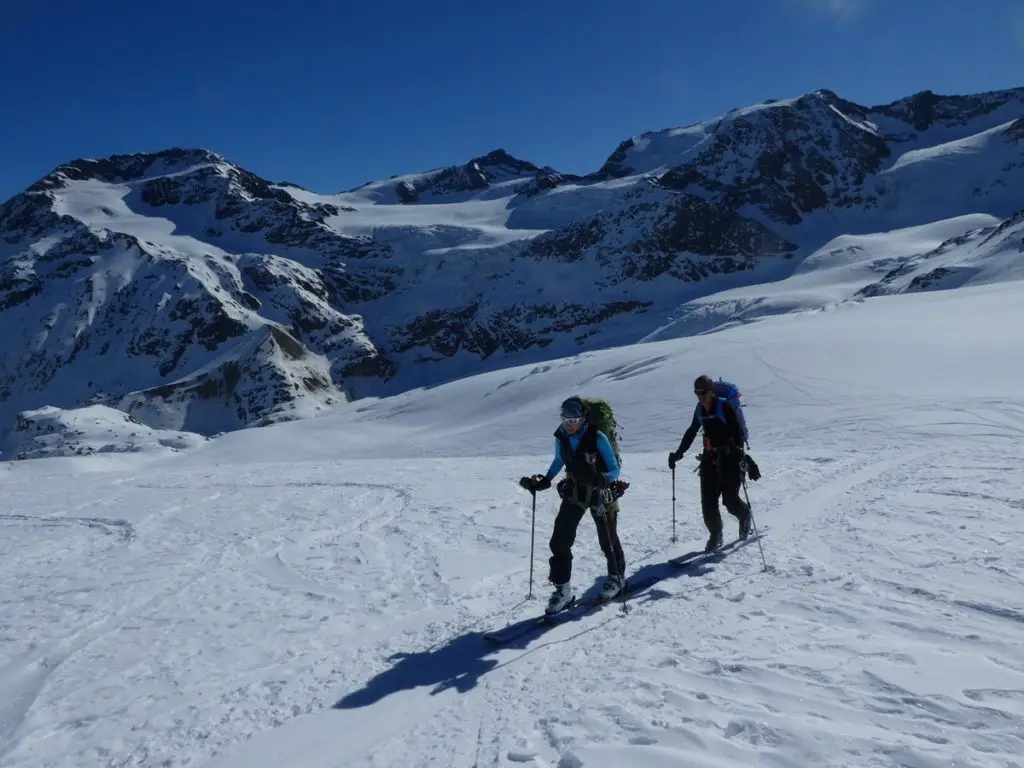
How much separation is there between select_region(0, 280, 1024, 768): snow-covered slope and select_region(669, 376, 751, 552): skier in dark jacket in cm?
65

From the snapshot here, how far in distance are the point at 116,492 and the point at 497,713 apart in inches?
687

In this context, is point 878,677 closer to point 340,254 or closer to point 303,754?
point 303,754

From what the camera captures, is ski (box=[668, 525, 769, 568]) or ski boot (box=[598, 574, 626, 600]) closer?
ski boot (box=[598, 574, 626, 600])

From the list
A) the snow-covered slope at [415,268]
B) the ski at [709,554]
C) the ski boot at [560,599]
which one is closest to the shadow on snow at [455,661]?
the ski boot at [560,599]

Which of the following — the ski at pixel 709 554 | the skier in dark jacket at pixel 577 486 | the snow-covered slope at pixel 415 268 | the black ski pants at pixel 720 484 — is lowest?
the ski at pixel 709 554

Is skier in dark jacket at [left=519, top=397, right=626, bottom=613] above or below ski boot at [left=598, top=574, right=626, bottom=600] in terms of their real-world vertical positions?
above

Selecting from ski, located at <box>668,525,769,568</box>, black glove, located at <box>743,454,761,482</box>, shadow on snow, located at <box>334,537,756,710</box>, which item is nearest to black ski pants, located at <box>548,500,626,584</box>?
shadow on snow, located at <box>334,537,756,710</box>

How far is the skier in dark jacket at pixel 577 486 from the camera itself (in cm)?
712

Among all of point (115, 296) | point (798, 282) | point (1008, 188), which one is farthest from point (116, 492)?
point (1008, 188)

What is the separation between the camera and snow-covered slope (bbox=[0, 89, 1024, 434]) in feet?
395

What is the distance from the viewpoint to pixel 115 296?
5389 inches

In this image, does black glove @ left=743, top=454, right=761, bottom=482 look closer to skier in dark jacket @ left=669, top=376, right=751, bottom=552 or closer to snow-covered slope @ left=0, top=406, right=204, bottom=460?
skier in dark jacket @ left=669, top=376, right=751, bottom=552

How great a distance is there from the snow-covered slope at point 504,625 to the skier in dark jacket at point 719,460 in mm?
653

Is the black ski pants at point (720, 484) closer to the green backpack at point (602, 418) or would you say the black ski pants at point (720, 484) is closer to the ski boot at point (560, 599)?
the green backpack at point (602, 418)
